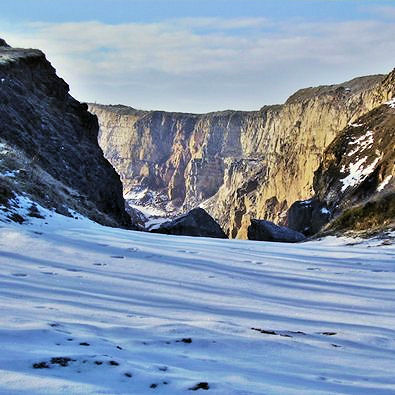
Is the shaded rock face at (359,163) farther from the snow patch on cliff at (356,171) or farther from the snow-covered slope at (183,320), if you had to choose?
the snow-covered slope at (183,320)

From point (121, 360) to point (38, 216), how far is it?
624 cm

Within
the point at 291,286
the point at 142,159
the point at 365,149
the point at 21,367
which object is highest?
the point at 142,159

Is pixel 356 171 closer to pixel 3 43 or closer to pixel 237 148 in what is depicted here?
pixel 3 43

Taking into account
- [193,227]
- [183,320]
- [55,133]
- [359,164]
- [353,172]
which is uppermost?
[359,164]

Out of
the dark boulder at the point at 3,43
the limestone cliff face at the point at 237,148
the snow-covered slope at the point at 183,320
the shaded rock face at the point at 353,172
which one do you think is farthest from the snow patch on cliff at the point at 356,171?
the snow-covered slope at the point at 183,320

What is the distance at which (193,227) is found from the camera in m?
21.5

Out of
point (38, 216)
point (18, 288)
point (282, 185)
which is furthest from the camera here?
point (282, 185)

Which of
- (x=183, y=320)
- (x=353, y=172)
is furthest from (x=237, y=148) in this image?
(x=183, y=320)

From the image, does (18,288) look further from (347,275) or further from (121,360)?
(347,275)

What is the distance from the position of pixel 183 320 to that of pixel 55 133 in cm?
1854

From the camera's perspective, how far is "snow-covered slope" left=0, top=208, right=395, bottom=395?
2.94 meters

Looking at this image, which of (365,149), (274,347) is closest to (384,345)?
(274,347)

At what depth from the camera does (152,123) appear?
142 metres

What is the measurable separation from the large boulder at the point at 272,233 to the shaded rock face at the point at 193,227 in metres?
A: 1.87
